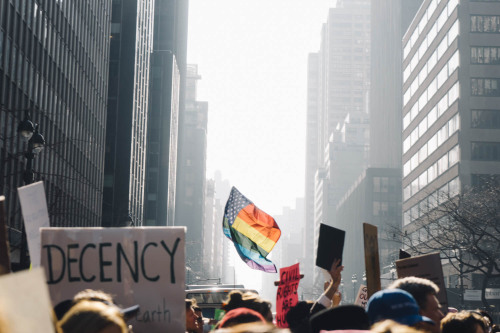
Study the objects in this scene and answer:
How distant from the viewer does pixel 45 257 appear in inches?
291

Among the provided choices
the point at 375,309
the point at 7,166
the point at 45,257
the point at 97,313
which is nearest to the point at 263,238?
the point at 45,257

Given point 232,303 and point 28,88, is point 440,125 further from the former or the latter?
point 232,303

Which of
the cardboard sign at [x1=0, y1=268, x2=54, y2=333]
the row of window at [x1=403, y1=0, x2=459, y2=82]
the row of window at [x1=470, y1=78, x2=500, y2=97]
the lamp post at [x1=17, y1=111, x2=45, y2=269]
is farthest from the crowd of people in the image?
the row of window at [x1=403, y1=0, x2=459, y2=82]

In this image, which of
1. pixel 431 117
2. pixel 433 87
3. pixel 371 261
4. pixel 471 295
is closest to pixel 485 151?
pixel 431 117

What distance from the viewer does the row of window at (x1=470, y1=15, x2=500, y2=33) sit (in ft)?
272

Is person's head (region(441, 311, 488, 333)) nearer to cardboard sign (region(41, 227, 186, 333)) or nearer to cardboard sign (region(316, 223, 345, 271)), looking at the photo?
cardboard sign (region(41, 227, 186, 333))

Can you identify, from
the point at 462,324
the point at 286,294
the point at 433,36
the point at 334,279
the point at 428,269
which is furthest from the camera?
the point at 433,36

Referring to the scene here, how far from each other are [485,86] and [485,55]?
9.56ft

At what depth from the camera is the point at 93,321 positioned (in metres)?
4.41

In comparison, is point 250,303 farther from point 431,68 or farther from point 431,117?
point 431,68

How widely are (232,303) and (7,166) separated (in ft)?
108

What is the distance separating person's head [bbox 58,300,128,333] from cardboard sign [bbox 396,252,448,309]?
634cm

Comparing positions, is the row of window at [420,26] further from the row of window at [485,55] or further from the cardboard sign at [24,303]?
the cardboard sign at [24,303]

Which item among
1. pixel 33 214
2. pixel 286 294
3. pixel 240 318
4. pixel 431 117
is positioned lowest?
pixel 286 294
